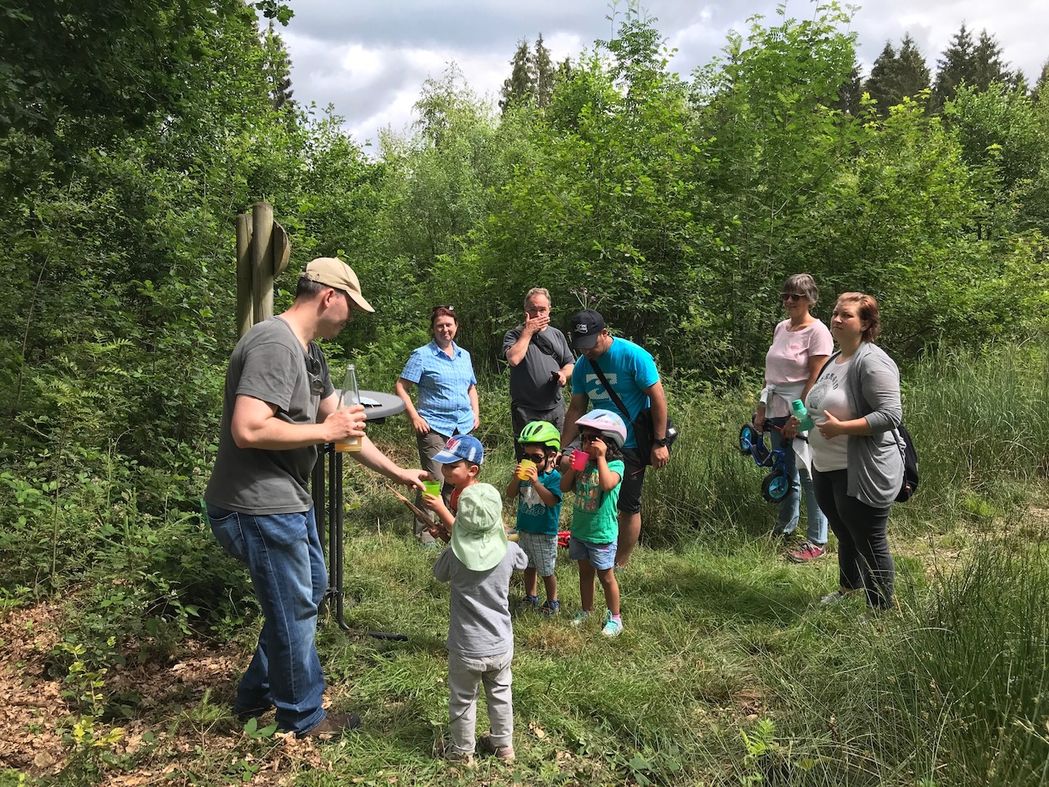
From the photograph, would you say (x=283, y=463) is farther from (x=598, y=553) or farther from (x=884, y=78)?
(x=884, y=78)

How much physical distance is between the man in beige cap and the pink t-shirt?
136 inches

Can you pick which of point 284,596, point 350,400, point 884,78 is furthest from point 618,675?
point 884,78

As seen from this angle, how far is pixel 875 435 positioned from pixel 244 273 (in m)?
3.47

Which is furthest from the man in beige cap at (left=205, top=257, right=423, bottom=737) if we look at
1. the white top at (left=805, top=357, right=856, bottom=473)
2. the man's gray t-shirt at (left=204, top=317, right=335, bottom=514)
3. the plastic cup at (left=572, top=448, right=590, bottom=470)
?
the white top at (left=805, top=357, right=856, bottom=473)

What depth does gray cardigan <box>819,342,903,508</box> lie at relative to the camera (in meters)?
3.50

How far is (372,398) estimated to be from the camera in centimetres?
446

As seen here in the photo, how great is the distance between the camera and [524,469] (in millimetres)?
3596

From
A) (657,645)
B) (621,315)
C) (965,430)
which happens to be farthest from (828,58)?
(657,645)

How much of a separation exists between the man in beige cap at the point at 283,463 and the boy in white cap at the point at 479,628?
602 millimetres

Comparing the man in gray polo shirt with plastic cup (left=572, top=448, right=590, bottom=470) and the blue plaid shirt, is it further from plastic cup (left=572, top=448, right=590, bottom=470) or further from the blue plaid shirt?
plastic cup (left=572, top=448, right=590, bottom=470)

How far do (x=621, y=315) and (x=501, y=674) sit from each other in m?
7.28

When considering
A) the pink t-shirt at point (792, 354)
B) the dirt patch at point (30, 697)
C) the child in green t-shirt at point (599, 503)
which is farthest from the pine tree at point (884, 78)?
the dirt patch at point (30, 697)

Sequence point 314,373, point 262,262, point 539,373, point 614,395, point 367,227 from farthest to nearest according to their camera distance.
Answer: point 367,227 < point 539,373 < point 614,395 < point 262,262 < point 314,373

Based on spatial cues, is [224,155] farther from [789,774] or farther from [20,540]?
[789,774]
